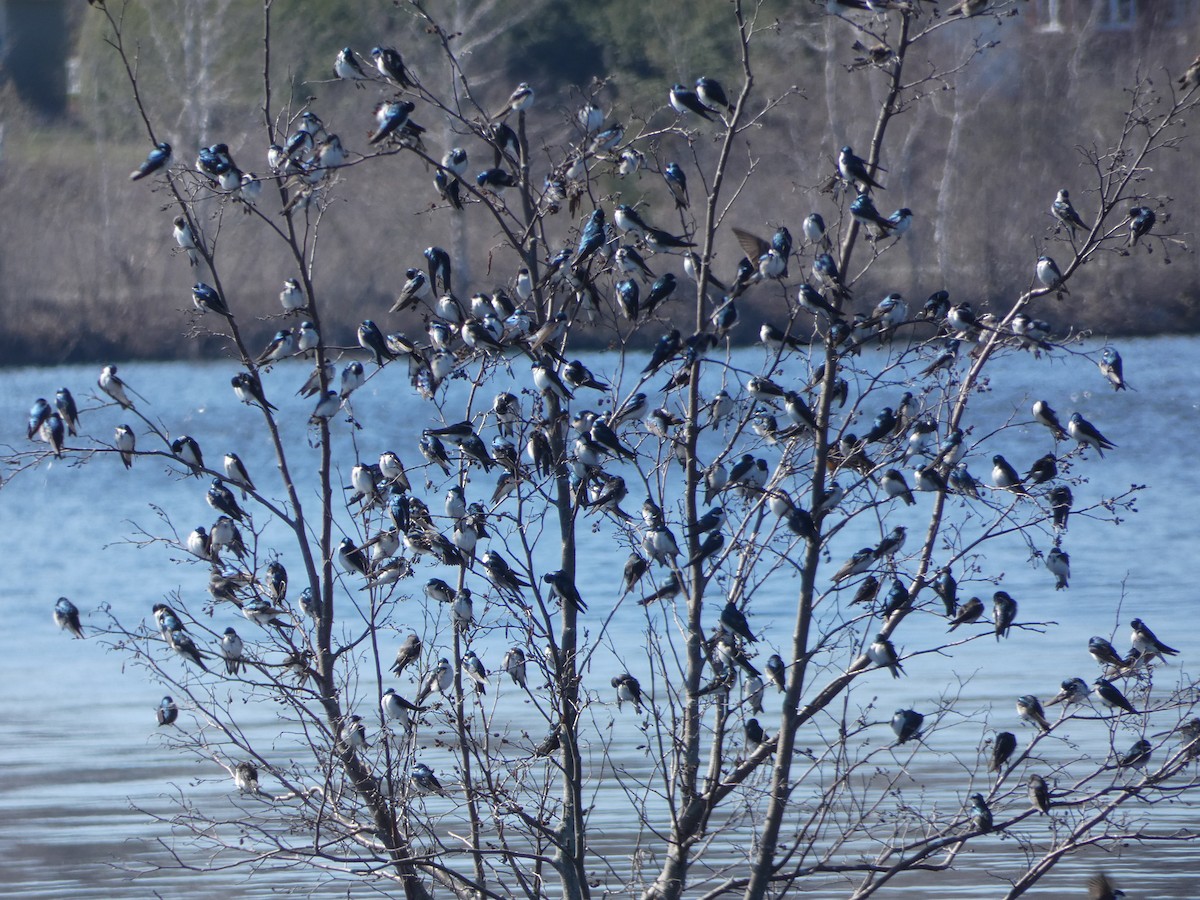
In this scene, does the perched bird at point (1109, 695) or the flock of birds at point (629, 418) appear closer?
the flock of birds at point (629, 418)

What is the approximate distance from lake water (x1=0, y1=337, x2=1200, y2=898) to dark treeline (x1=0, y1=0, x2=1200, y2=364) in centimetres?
292

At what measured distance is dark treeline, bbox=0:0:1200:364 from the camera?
26.5 metres

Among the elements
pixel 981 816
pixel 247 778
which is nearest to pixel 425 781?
pixel 247 778

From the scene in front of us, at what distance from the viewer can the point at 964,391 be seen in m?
4.92

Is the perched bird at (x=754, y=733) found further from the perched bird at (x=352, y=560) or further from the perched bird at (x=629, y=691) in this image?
the perched bird at (x=352, y=560)

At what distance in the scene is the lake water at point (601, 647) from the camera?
24.9 feet

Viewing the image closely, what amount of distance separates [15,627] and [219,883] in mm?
6360

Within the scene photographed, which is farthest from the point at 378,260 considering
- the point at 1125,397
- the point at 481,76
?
the point at 1125,397

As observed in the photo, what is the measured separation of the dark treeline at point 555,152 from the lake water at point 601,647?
2920mm

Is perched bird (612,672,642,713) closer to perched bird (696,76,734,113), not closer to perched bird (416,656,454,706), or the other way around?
perched bird (416,656,454,706)

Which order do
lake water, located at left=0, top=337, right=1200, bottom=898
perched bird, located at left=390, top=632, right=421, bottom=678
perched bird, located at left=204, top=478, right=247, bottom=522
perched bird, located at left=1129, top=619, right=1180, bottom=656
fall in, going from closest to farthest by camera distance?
perched bird, located at left=1129, top=619, right=1180, bottom=656
perched bird, located at left=390, top=632, right=421, bottom=678
perched bird, located at left=204, top=478, right=247, bottom=522
lake water, located at left=0, top=337, right=1200, bottom=898

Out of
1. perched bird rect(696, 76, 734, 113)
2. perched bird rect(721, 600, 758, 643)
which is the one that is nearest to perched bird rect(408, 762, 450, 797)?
perched bird rect(721, 600, 758, 643)

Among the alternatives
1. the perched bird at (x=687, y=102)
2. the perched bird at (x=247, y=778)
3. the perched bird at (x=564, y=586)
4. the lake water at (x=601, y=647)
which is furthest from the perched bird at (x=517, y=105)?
the perched bird at (x=247, y=778)

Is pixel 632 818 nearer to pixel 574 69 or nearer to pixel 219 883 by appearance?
pixel 219 883
